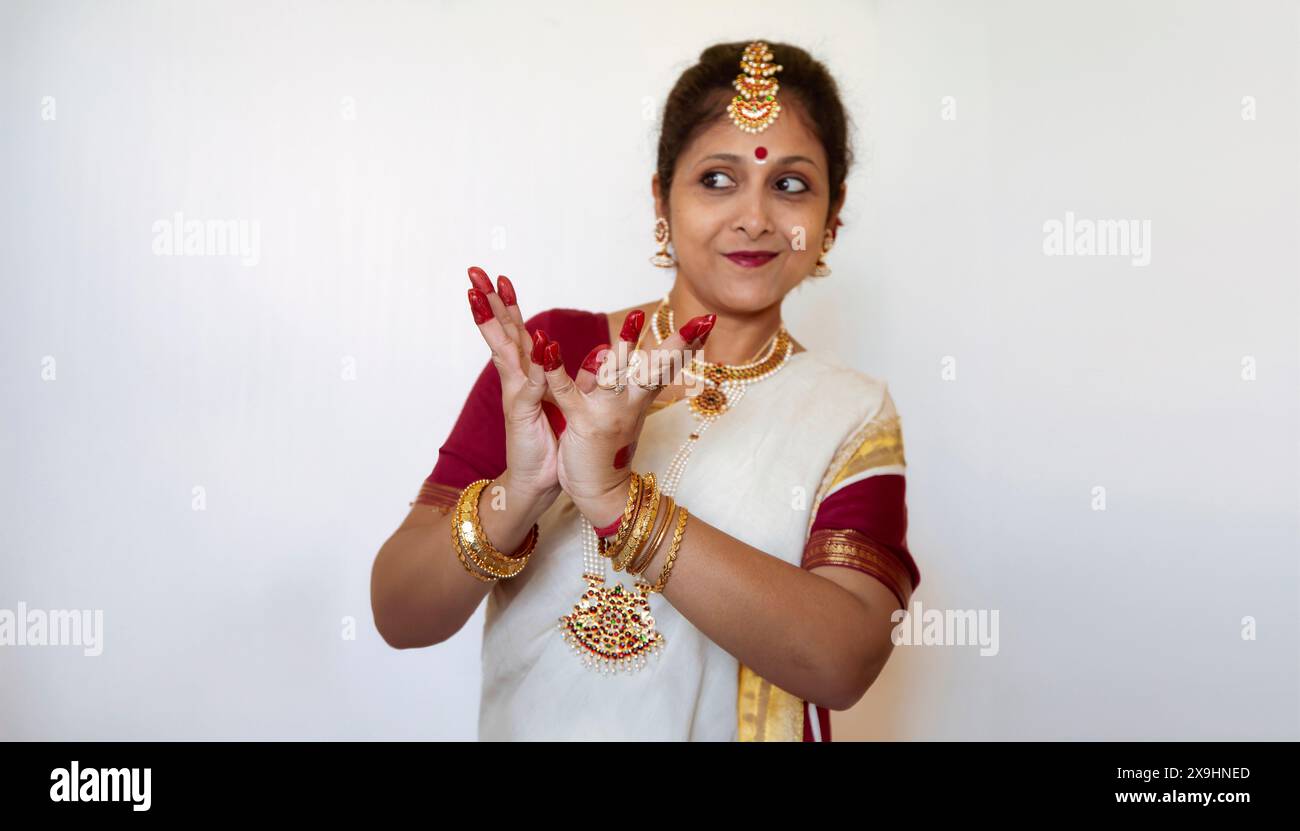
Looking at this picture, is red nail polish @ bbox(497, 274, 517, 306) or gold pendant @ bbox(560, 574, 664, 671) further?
gold pendant @ bbox(560, 574, 664, 671)

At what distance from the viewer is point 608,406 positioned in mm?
1506

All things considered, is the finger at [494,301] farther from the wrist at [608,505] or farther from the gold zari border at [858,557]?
the gold zari border at [858,557]

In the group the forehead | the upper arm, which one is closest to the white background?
the forehead

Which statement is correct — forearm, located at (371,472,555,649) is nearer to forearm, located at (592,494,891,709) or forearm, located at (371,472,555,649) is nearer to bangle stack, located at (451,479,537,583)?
bangle stack, located at (451,479,537,583)

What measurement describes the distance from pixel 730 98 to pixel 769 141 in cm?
10

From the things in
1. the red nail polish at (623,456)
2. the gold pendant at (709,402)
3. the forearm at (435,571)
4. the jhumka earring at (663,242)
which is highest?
the jhumka earring at (663,242)

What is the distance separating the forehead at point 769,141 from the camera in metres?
1.90

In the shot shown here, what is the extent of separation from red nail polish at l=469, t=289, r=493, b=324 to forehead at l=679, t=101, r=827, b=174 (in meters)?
0.56

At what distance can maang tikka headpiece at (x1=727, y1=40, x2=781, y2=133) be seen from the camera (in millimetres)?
1905

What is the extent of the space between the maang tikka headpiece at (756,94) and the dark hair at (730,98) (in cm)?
1

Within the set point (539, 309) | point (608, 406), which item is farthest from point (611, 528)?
point (539, 309)

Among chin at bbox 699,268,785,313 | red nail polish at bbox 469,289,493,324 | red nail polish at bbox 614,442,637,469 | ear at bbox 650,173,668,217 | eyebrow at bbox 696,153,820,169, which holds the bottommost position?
red nail polish at bbox 614,442,637,469

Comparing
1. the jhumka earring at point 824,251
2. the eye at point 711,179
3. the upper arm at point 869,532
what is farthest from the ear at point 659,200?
the upper arm at point 869,532

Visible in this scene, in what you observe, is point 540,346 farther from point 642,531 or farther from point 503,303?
point 642,531
